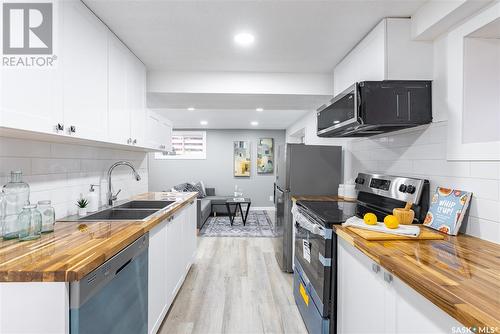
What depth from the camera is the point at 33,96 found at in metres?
1.16

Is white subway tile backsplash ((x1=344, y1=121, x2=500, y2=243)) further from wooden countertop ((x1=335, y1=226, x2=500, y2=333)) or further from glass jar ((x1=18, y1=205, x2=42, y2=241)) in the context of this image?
glass jar ((x1=18, y1=205, x2=42, y2=241))

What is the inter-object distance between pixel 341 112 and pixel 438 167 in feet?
2.32

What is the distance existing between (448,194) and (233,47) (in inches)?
75.7

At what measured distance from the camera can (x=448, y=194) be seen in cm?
143

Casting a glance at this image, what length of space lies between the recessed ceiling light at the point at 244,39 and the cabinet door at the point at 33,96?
1.16 meters

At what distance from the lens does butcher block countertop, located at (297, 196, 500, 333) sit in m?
0.66

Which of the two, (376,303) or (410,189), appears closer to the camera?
(376,303)

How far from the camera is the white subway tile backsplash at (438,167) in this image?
1242 mm

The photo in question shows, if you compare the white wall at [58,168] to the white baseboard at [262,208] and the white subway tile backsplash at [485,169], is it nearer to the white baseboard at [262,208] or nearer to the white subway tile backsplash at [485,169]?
the white subway tile backsplash at [485,169]

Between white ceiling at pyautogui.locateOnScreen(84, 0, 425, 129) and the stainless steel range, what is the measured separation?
117cm

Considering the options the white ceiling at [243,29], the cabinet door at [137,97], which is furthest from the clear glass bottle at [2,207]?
the white ceiling at [243,29]

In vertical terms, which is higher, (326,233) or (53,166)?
(53,166)

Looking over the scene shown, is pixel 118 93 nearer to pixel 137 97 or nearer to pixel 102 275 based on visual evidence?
pixel 137 97

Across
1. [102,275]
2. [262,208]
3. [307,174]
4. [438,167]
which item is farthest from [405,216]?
[262,208]
